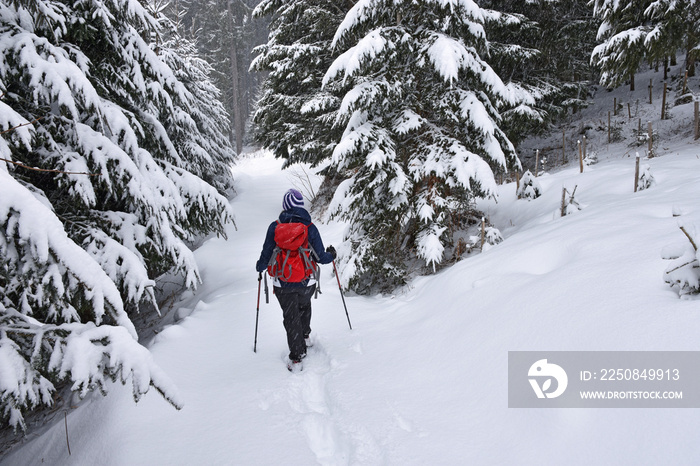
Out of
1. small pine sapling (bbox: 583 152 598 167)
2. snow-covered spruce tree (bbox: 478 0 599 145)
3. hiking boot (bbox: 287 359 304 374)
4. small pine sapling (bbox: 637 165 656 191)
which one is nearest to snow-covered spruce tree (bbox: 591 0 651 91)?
small pine sapling (bbox: 583 152 598 167)

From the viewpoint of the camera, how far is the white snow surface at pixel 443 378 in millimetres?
2314

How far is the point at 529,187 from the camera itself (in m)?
8.57

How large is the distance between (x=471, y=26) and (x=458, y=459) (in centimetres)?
666

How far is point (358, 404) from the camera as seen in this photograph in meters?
3.27

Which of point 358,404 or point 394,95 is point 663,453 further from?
point 394,95

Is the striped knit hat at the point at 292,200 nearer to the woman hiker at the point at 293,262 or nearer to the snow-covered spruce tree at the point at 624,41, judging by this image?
the woman hiker at the point at 293,262

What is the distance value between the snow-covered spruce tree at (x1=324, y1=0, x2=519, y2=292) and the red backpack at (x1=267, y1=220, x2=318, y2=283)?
2246 mm

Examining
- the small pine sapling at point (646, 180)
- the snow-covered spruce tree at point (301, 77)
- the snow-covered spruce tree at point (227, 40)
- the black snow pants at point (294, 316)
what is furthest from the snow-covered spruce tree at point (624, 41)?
the snow-covered spruce tree at point (227, 40)

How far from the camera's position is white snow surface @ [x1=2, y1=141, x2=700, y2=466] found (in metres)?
2.31

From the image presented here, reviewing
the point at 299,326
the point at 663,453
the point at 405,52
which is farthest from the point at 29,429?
the point at 405,52

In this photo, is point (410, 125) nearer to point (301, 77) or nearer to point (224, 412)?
point (224, 412)

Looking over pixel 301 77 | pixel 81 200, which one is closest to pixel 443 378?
pixel 81 200

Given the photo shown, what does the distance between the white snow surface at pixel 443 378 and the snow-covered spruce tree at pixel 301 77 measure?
7.14m

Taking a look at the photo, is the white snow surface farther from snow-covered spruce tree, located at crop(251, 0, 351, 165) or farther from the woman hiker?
snow-covered spruce tree, located at crop(251, 0, 351, 165)
